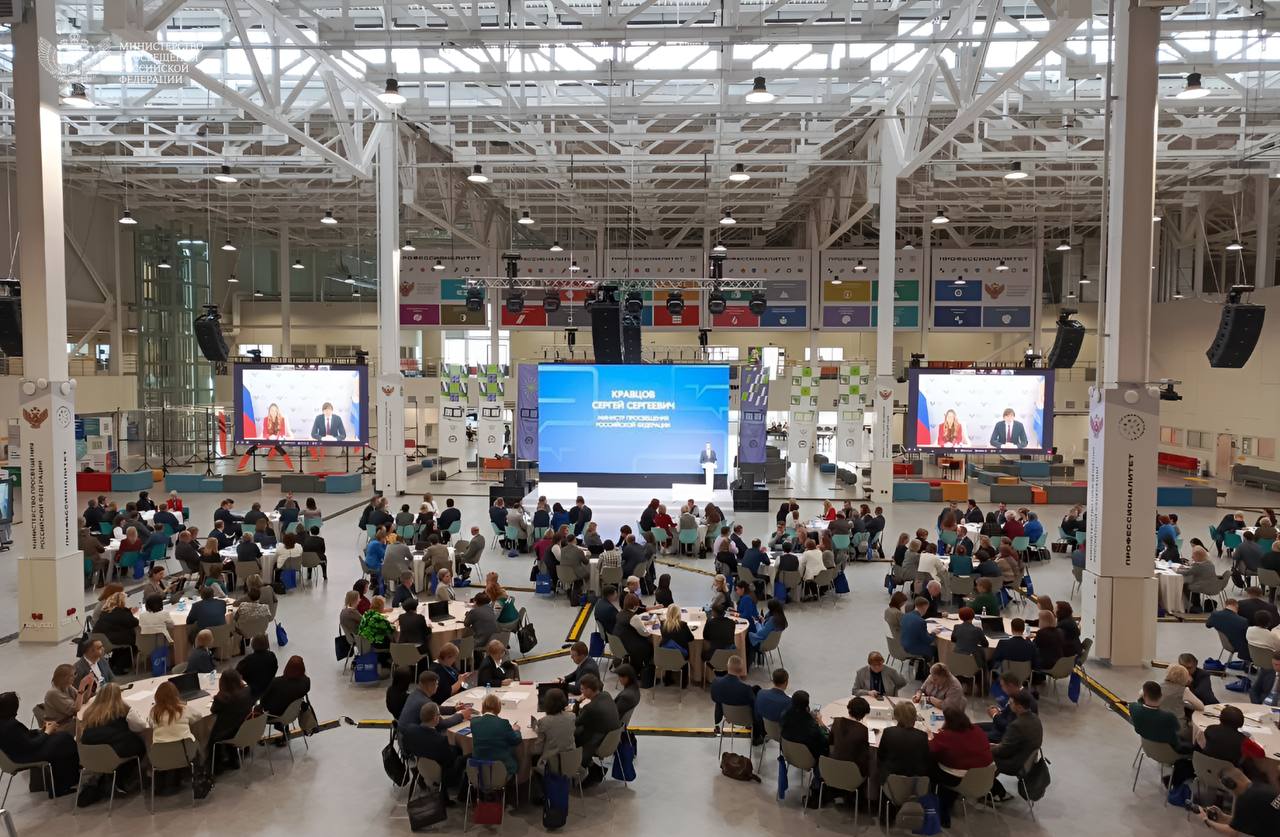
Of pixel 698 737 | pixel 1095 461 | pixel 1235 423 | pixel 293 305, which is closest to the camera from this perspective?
pixel 698 737

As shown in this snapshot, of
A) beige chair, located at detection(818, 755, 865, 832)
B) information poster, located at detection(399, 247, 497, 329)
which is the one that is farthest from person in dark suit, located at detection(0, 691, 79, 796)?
information poster, located at detection(399, 247, 497, 329)

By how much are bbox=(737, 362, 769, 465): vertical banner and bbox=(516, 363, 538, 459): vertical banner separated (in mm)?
5423

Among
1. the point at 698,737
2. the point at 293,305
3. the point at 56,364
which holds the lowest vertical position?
the point at 698,737

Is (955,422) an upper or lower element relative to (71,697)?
upper

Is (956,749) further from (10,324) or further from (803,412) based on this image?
(803,412)

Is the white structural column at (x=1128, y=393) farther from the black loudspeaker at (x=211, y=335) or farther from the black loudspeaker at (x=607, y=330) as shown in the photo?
the black loudspeaker at (x=211, y=335)

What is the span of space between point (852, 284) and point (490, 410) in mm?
12444

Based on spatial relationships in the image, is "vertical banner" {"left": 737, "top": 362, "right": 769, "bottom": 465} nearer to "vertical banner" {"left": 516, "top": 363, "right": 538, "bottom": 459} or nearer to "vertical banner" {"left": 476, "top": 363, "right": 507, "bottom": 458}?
"vertical banner" {"left": 516, "top": 363, "right": 538, "bottom": 459}

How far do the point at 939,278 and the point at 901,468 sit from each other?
6.75m

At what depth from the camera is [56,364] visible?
10.6 metres

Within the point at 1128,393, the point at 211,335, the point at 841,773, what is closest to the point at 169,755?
the point at 841,773

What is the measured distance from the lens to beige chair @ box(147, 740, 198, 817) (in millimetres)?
6574

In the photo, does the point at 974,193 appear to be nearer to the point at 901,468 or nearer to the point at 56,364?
the point at 901,468

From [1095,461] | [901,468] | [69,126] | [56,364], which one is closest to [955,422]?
[901,468]
